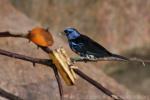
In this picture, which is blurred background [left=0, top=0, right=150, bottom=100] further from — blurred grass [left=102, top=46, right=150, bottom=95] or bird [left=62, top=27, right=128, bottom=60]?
bird [left=62, top=27, right=128, bottom=60]

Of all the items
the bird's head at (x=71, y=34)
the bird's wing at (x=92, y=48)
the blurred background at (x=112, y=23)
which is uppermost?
the blurred background at (x=112, y=23)

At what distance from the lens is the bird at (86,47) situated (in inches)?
41.3

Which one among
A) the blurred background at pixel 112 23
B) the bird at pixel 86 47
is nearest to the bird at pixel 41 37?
the bird at pixel 86 47

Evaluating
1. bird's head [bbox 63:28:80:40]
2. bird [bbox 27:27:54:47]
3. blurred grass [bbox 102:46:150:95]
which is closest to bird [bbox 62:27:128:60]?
bird's head [bbox 63:28:80:40]

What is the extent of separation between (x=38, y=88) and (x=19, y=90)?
13 centimetres

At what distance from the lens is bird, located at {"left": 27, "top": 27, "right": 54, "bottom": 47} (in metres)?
0.93

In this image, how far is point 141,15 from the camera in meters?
6.68

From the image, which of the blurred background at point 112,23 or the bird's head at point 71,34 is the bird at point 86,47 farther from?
the blurred background at point 112,23

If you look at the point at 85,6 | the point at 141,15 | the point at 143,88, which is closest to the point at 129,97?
the point at 143,88

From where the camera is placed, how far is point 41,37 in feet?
3.06

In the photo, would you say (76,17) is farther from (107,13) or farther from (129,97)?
(129,97)

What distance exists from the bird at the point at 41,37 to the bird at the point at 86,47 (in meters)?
0.12

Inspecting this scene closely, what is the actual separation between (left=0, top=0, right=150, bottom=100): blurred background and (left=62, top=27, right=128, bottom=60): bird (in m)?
4.67

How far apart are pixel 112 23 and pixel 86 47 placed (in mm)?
5525
